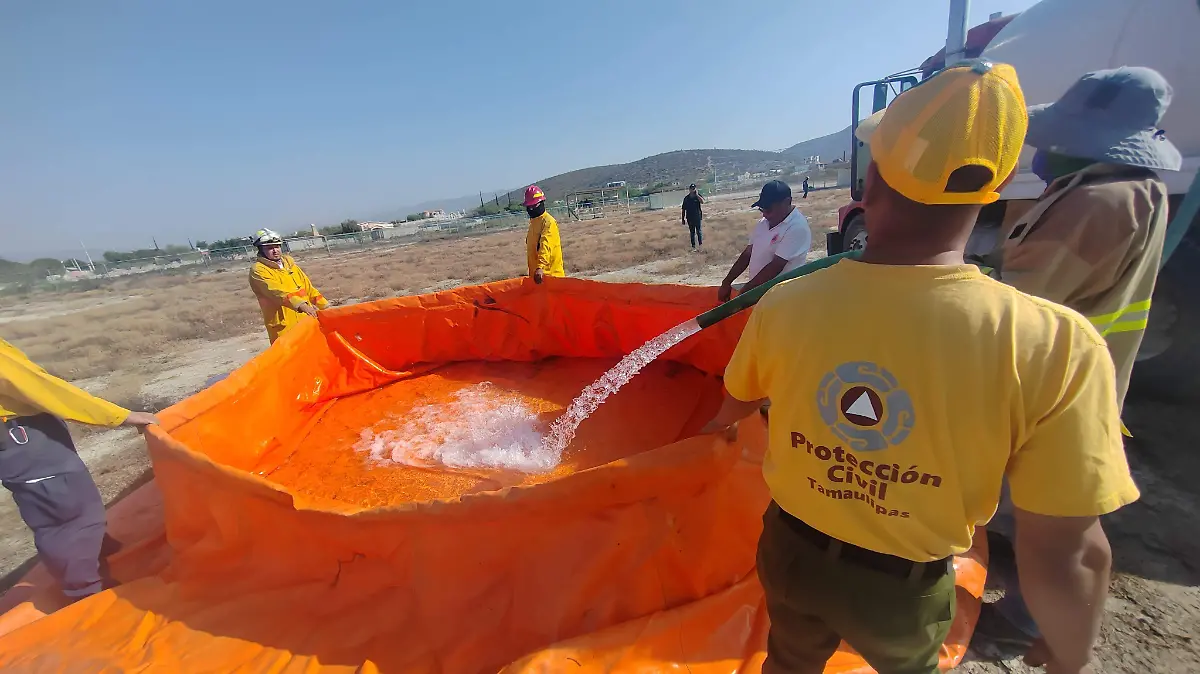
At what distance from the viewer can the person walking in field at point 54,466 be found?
2232 millimetres

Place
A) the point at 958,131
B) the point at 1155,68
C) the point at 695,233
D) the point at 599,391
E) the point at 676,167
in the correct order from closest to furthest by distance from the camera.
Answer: the point at 958,131
the point at 1155,68
the point at 599,391
the point at 695,233
the point at 676,167

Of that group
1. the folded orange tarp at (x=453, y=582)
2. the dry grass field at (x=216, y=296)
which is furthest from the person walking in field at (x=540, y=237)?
the dry grass field at (x=216, y=296)

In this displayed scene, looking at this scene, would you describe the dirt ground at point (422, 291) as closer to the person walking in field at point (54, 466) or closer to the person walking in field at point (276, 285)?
the person walking in field at point (54, 466)

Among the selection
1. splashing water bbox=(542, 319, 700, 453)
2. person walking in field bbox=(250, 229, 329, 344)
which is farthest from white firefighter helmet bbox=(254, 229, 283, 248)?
splashing water bbox=(542, 319, 700, 453)

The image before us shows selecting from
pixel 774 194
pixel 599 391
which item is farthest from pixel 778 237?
pixel 599 391

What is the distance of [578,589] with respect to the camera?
1788 millimetres

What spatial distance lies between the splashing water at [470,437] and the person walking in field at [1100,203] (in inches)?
99.4

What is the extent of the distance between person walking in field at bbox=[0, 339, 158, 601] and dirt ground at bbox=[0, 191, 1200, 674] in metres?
1.18

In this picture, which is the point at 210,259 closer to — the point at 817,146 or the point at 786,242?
the point at 786,242

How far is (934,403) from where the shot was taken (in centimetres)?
86

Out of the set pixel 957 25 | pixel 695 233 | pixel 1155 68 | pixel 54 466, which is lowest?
pixel 695 233

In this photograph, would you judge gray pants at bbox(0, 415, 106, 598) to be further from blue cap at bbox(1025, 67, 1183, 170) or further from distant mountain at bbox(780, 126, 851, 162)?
distant mountain at bbox(780, 126, 851, 162)

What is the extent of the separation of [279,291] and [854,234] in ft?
17.3

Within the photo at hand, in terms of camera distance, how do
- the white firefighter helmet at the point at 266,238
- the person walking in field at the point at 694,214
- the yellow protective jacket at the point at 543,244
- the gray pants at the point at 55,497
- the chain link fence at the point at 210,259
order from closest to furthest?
the gray pants at the point at 55,497 → the white firefighter helmet at the point at 266,238 → the yellow protective jacket at the point at 543,244 → the person walking in field at the point at 694,214 → the chain link fence at the point at 210,259
